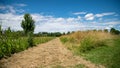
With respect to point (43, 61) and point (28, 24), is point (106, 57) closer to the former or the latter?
point (43, 61)

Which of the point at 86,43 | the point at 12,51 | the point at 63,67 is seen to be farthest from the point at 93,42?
the point at 63,67

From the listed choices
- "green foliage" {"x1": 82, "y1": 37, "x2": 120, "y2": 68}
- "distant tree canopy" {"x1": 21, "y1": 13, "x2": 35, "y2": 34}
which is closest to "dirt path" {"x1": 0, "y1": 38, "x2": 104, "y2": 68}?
"green foliage" {"x1": 82, "y1": 37, "x2": 120, "y2": 68}

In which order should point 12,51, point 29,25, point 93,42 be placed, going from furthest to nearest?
1. point 29,25
2. point 93,42
3. point 12,51

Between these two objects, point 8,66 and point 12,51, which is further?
point 12,51

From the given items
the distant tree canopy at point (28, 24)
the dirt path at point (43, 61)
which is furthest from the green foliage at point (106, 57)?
the distant tree canopy at point (28, 24)

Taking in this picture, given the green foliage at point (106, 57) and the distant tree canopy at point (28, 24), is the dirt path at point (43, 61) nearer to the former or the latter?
the green foliage at point (106, 57)

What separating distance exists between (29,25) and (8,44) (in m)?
44.5

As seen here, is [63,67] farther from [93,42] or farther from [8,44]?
[93,42]

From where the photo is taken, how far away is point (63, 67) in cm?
689

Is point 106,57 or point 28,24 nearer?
point 106,57

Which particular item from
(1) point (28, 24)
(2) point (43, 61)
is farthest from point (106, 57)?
(1) point (28, 24)

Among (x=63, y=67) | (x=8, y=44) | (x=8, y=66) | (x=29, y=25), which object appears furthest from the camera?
(x=29, y=25)

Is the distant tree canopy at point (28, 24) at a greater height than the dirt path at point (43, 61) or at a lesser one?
greater

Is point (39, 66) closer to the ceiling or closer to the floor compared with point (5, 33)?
closer to the floor
